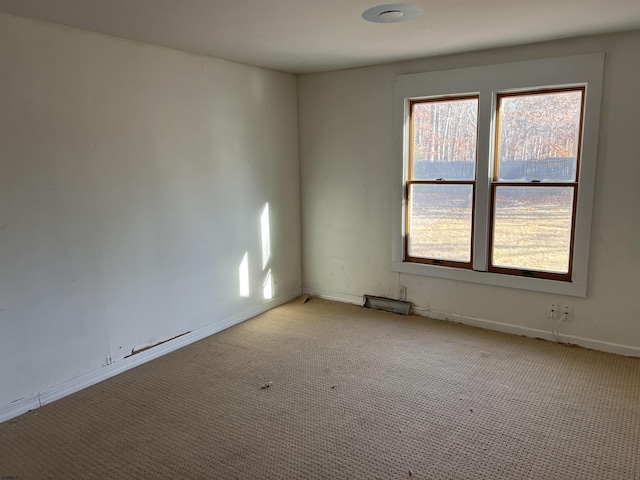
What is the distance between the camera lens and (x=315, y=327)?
400cm

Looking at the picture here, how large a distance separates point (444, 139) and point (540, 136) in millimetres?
763

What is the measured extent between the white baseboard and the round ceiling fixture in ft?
8.85

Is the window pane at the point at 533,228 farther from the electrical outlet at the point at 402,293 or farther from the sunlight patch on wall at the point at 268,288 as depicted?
the sunlight patch on wall at the point at 268,288

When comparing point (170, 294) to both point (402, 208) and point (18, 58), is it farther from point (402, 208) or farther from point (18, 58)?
point (402, 208)

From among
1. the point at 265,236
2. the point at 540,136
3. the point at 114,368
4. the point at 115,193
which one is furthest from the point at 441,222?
the point at 114,368

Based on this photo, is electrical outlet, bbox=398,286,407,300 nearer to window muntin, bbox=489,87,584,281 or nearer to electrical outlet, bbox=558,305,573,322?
window muntin, bbox=489,87,584,281

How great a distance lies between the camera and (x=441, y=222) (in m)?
4.05

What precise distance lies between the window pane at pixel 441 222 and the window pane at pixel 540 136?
0.39 meters

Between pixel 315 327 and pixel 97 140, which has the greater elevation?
pixel 97 140

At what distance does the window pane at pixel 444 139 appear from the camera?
149 inches

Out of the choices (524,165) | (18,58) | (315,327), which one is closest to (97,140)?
(18,58)

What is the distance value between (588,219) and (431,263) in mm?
1304

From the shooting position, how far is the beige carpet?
2197 millimetres

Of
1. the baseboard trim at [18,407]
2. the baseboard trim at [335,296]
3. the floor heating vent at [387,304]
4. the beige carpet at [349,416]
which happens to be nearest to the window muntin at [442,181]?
the floor heating vent at [387,304]
